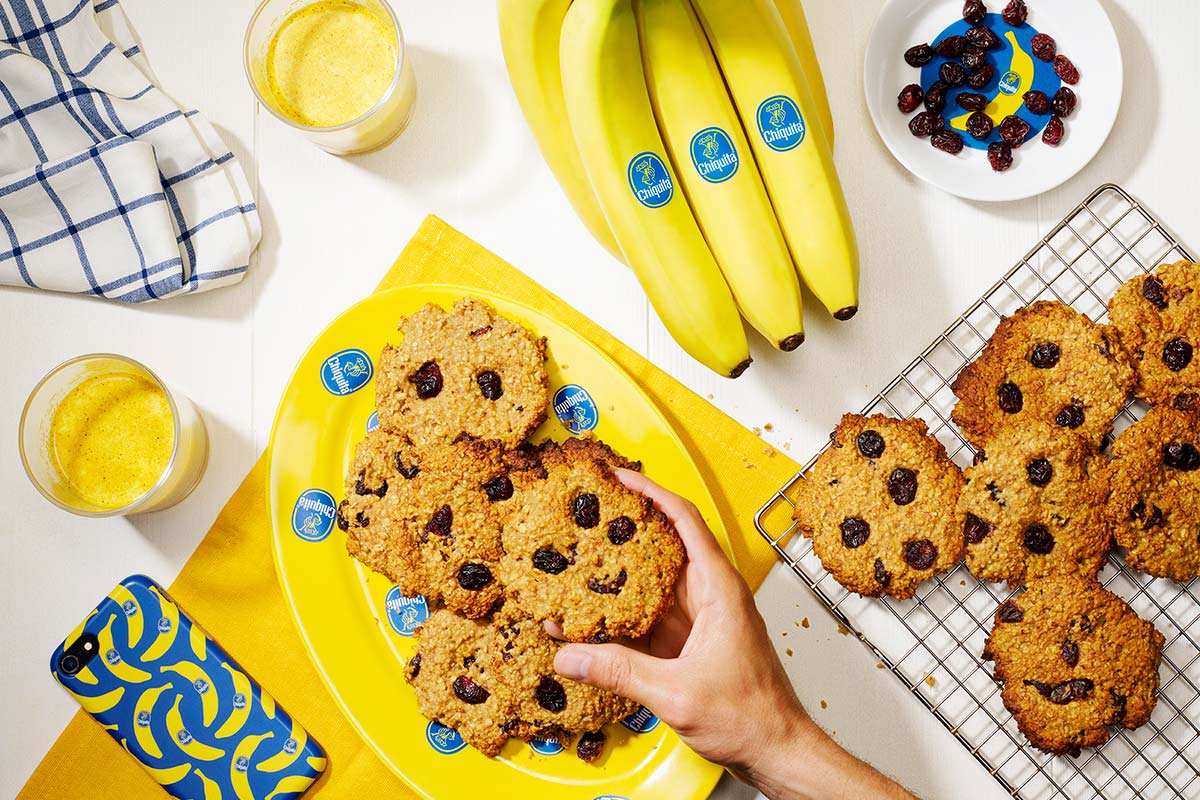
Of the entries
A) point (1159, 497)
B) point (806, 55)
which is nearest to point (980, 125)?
point (806, 55)

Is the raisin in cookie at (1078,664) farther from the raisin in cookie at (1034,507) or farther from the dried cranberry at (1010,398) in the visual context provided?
the dried cranberry at (1010,398)

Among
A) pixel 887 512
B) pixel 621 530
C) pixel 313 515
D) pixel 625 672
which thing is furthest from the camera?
pixel 313 515

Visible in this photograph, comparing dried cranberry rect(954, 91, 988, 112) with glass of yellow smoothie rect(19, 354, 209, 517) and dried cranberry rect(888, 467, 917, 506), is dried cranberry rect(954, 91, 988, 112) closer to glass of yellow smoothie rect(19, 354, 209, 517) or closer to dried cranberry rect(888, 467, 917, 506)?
dried cranberry rect(888, 467, 917, 506)

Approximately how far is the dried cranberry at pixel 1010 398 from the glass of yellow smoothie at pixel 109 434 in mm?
1763

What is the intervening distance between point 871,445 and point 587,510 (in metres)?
0.62

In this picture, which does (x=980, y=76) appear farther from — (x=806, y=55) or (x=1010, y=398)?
(x=1010, y=398)

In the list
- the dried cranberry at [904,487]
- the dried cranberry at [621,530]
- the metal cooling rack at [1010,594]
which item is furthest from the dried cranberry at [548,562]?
the dried cranberry at [904,487]

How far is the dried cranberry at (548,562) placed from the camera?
1.75 metres

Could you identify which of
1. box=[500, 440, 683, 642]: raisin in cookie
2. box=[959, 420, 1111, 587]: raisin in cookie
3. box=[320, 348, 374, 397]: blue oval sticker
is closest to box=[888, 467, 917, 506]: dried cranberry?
box=[959, 420, 1111, 587]: raisin in cookie

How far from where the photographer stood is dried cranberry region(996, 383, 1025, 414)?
1.89m

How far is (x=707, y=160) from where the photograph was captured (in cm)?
173

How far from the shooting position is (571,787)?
6.28 feet

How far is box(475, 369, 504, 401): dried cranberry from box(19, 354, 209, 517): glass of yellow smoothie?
2.20 feet

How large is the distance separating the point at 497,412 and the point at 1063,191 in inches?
55.4
